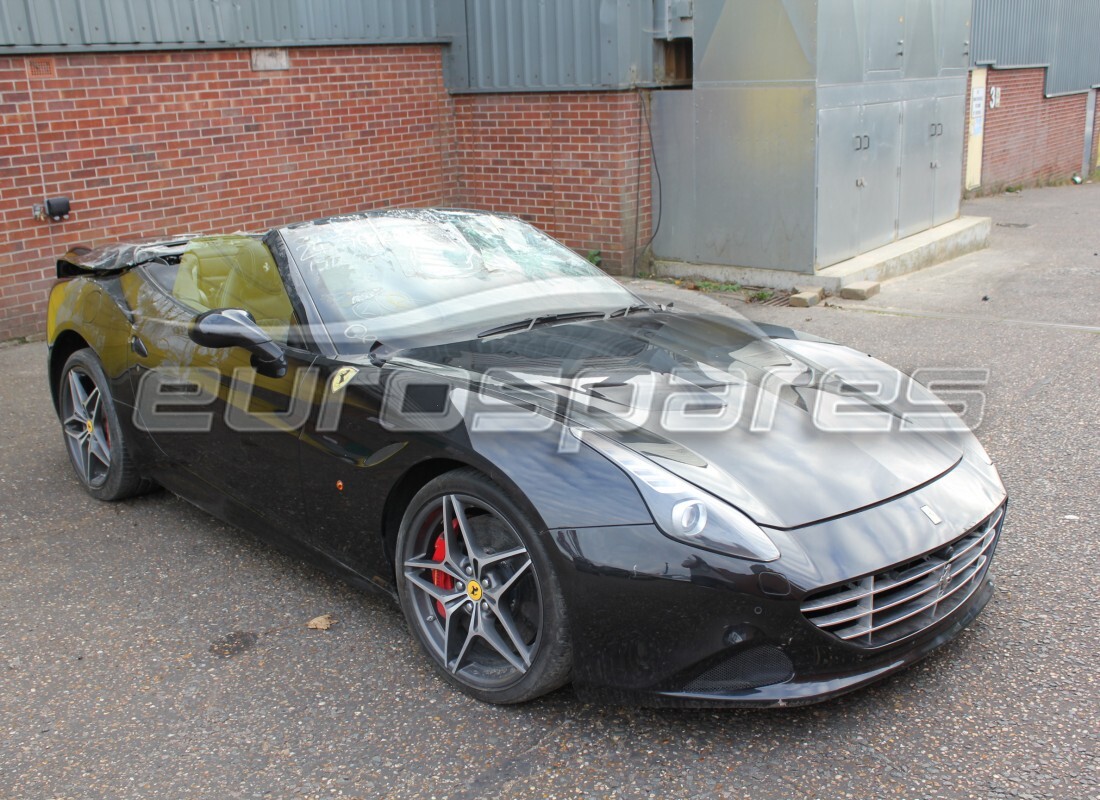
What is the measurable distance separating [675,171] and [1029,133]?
38.8ft

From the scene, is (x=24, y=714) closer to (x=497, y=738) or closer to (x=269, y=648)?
(x=269, y=648)

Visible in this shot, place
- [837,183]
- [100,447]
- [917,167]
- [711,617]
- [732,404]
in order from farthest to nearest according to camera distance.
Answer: [917,167] → [837,183] → [100,447] → [732,404] → [711,617]

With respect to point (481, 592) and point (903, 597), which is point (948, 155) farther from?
point (481, 592)

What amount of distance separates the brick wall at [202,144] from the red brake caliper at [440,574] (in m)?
6.22

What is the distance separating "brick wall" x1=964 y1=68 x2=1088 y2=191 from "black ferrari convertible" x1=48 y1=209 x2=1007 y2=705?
15389mm

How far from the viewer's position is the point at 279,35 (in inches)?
376

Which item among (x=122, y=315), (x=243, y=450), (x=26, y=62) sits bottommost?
(x=243, y=450)

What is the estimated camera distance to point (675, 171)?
10.1 m

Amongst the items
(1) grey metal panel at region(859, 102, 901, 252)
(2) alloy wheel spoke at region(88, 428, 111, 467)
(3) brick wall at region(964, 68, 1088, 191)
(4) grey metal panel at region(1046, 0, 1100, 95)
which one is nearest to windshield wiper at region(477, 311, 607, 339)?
(2) alloy wheel spoke at region(88, 428, 111, 467)

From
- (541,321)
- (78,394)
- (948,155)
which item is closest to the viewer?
(541,321)

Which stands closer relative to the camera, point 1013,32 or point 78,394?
point 78,394

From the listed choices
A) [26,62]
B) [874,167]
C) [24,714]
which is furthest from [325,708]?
[874,167]

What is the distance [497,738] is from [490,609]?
37 centimetres

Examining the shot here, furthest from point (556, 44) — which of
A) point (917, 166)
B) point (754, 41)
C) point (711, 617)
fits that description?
point (711, 617)
